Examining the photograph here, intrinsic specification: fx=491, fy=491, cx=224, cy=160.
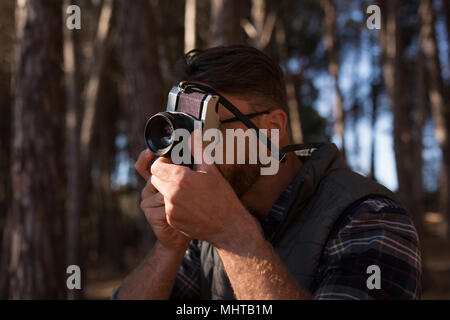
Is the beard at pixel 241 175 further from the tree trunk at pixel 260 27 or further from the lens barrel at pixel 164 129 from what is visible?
the tree trunk at pixel 260 27

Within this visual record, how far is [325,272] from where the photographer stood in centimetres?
175

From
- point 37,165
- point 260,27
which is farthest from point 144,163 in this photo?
point 260,27

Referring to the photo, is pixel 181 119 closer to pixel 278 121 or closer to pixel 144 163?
pixel 144 163

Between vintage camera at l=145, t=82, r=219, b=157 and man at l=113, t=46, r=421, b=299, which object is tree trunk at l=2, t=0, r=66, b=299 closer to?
man at l=113, t=46, r=421, b=299

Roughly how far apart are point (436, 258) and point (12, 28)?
1166 cm

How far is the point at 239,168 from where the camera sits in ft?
6.67

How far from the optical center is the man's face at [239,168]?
200 cm

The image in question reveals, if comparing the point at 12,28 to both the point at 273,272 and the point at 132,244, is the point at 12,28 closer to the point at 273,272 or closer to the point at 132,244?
the point at 132,244

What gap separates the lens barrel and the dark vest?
21.3 inches

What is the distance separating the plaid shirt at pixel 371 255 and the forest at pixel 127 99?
3.98 feet

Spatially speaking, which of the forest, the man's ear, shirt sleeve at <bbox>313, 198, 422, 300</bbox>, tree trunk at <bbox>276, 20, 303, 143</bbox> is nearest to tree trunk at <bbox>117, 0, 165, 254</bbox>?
the forest

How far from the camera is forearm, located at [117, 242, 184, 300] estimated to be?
7.25ft
